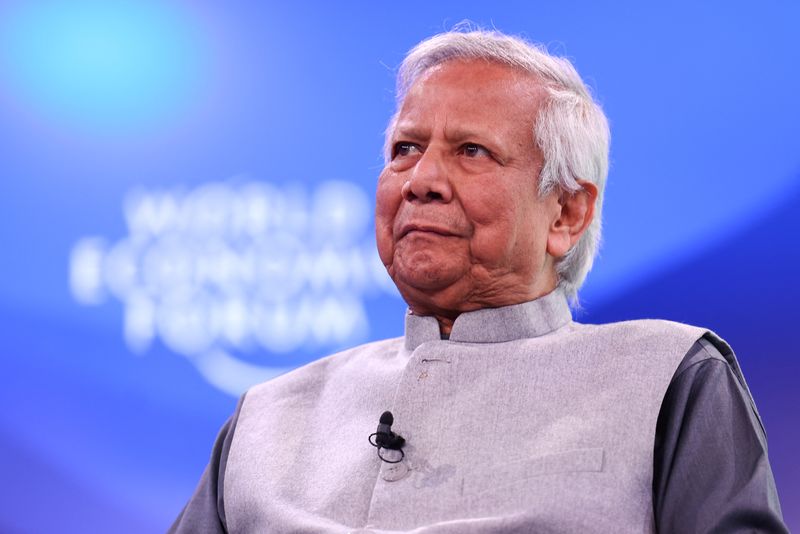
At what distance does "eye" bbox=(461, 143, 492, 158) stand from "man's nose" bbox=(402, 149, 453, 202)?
0.05 metres

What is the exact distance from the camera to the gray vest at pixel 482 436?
158cm

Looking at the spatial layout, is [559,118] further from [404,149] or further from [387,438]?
[387,438]

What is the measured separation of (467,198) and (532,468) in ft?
1.69

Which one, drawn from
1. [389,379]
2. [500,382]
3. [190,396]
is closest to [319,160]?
[190,396]

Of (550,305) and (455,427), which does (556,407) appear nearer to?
(455,427)

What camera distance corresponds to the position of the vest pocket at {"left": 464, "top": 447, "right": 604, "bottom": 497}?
1.59 m

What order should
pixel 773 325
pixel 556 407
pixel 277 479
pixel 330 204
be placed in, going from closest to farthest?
pixel 556 407 < pixel 277 479 < pixel 773 325 < pixel 330 204

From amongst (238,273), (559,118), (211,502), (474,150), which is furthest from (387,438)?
(238,273)

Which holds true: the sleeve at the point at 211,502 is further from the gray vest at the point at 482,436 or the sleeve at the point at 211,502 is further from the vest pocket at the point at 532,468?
the vest pocket at the point at 532,468

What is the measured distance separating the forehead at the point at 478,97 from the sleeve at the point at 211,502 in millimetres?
708

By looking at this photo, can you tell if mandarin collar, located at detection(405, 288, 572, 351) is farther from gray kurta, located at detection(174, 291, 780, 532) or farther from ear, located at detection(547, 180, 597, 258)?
ear, located at detection(547, 180, 597, 258)

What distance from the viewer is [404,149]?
2.03 m

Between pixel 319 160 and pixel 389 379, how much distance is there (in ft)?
3.01

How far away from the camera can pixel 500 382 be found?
1.75 metres
